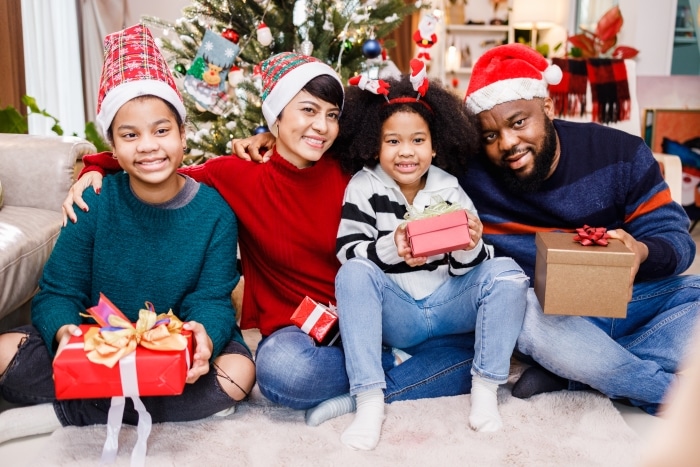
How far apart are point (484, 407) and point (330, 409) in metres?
0.39

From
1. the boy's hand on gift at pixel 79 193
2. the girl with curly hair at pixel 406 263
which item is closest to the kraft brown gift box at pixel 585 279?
the girl with curly hair at pixel 406 263

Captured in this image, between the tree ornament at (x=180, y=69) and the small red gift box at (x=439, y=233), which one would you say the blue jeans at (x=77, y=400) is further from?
the tree ornament at (x=180, y=69)

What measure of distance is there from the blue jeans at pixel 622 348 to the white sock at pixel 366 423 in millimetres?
442

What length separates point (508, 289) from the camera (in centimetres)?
157

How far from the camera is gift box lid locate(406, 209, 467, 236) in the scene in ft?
4.92

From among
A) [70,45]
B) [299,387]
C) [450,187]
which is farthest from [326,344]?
[70,45]

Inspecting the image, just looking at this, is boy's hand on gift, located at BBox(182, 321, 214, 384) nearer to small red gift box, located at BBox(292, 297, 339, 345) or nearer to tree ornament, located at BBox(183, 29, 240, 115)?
small red gift box, located at BBox(292, 297, 339, 345)

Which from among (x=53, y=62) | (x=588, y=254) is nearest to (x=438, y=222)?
(x=588, y=254)

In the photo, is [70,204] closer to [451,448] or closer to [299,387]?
[299,387]

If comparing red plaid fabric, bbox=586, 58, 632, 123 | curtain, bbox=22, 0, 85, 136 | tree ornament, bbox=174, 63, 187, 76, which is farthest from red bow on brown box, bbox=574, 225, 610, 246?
curtain, bbox=22, 0, 85, 136

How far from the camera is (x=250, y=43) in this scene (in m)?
2.68

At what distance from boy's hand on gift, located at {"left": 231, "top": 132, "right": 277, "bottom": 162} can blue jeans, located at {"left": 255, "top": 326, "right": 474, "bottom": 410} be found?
1.62 ft

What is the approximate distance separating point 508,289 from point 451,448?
0.41 meters

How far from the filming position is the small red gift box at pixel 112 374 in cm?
131
